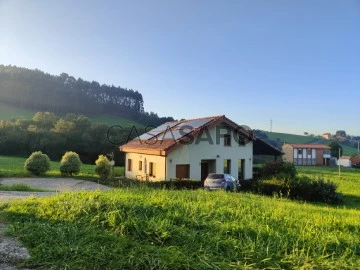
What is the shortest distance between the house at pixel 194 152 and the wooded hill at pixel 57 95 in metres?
31.0

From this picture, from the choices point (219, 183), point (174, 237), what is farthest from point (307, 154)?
point (174, 237)

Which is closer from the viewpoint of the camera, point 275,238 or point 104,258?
point 104,258

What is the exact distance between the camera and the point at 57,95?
209 feet

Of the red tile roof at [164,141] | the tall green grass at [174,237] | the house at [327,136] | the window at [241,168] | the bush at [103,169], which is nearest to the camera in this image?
the tall green grass at [174,237]

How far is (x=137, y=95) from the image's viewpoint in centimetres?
7612

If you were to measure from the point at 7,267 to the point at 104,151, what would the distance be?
42.2 m

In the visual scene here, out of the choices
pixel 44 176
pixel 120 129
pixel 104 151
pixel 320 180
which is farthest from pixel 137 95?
pixel 320 180

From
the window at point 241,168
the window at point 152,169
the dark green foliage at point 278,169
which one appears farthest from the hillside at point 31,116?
the dark green foliage at point 278,169

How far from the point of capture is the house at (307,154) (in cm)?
6956

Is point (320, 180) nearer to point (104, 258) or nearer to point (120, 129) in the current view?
point (104, 258)

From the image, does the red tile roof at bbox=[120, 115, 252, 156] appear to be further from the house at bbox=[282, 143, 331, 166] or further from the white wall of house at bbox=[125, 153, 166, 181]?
the house at bbox=[282, 143, 331, 166]

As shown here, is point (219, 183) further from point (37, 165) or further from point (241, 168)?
point (37, 165)

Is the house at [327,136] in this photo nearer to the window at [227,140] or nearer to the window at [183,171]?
the window at [227,140]

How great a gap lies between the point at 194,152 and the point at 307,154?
5487cm
